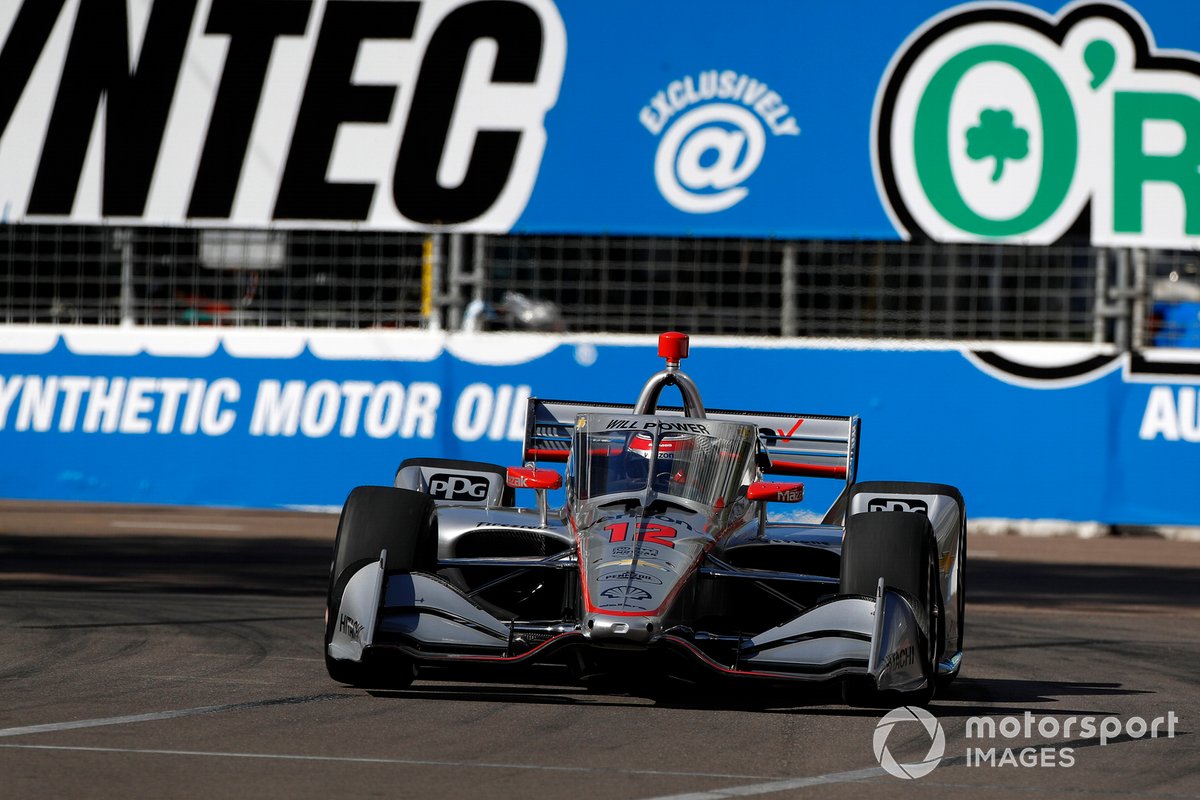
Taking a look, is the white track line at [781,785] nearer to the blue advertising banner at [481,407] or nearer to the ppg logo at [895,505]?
the ppg logo at [895,505]

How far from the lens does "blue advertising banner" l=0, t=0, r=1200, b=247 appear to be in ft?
55.2

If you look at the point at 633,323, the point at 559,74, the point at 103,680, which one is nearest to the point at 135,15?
the point at 559,74

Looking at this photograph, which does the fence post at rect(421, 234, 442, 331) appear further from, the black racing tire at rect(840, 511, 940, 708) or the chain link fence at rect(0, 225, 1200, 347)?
the black racing tire at rect(840, 511, 940, 708)

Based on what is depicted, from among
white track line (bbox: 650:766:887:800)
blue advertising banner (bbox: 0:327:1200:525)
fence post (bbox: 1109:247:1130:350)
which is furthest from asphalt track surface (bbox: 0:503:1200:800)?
fence post (bbox: 1109:247:1130:350)

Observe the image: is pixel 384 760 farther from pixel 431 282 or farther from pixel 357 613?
pixel 431 282

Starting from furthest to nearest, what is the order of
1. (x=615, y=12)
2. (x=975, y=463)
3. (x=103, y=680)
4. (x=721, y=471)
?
(x=615, y=12), (x=975, y=463), (x=721, y=471), (x=103, y=680)

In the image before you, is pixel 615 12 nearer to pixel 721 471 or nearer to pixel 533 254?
pixel 533 254

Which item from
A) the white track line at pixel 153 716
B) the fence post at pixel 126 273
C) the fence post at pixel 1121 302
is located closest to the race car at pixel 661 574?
the white track line at pixel 153 716

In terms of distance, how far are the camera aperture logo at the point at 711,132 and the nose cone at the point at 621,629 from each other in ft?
34.6

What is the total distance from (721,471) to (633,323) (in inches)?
357

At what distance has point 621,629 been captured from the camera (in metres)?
6.75

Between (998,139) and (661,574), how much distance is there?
35.4ft

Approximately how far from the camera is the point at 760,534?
8141mm

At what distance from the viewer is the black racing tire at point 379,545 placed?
7.32 m
